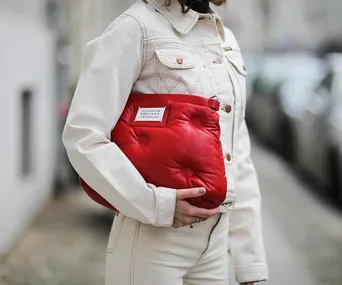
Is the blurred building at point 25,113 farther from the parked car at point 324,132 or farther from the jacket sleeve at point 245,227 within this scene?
the jacket sleeve at point 245,227

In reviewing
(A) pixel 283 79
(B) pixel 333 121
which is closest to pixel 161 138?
(B) pixel 333 121

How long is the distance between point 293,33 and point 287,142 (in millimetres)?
17467

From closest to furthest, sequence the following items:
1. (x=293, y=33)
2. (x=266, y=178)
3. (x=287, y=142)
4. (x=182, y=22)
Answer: (x=182, y=22)
(x=266, y=178)
(x=287, y=142)
(x=293, y=33)

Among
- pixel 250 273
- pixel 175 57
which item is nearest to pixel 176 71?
pixel 175 57

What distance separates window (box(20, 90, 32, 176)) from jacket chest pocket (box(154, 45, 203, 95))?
577 cm

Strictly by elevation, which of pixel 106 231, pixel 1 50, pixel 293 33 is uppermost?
pixel 1 50

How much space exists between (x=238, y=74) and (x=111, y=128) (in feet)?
1.63

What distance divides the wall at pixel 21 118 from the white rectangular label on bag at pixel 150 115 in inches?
158

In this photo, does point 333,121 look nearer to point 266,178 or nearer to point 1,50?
point 266,178

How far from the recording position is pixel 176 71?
2020 mm

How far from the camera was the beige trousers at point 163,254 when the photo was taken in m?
2.02

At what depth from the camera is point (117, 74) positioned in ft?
6.42

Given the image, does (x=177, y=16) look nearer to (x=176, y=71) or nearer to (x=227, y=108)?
(x=176, y=71)

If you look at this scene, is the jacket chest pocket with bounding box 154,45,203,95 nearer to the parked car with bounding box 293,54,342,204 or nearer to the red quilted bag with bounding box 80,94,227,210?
the red quilted bag with bounding box 80,94,227,210
